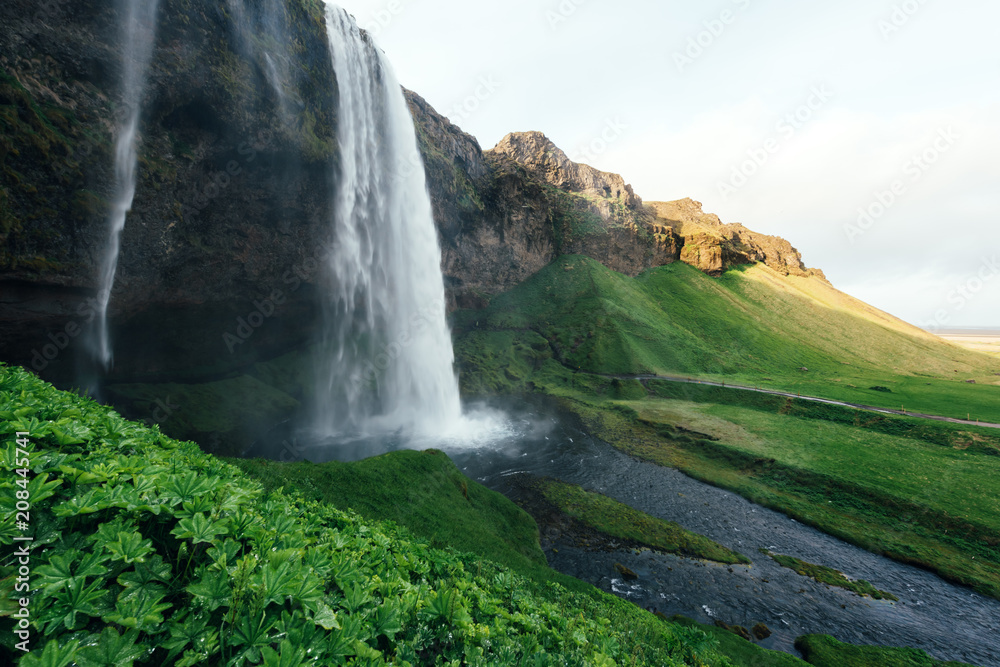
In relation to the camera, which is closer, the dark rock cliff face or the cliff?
the dark rock cliff face

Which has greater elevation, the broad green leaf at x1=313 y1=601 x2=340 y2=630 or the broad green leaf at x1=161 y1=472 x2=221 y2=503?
the broad green leaf at x1=161 y1=472 x2=221 y2=503

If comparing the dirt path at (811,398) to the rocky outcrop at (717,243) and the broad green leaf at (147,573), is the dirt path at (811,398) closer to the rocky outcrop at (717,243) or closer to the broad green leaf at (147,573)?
the broad green leaf at (147,573)

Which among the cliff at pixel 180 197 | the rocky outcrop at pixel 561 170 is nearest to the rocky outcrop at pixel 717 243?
the rocky outcrop at pixel 561 170

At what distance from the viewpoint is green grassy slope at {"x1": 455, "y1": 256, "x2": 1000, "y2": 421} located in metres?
65.4

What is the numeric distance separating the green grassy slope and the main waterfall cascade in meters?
18.8

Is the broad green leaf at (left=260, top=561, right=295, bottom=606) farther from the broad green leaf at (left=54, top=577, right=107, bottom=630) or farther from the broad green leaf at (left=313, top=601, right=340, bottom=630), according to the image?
the broad green leaf at (left=54, top=577, right=107, bottom=630)

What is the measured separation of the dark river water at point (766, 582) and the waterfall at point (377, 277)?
1813 centimetres

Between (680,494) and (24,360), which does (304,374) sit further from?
(680,494)

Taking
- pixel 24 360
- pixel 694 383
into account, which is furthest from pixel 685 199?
pixel 24 360

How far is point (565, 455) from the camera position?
37.1 meters

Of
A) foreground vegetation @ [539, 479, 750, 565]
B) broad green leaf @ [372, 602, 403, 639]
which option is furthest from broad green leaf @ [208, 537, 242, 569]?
foreground vegetation @ [539, 479, 750, 565]

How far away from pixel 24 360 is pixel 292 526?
4026cm

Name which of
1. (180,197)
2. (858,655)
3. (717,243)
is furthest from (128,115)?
(717,243)

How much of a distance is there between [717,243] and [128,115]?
13620 centimetres
